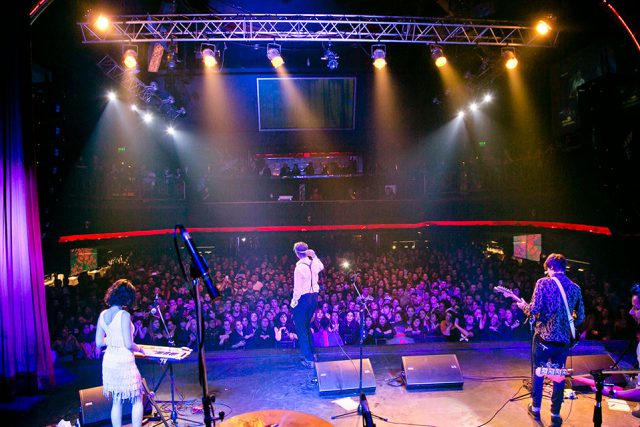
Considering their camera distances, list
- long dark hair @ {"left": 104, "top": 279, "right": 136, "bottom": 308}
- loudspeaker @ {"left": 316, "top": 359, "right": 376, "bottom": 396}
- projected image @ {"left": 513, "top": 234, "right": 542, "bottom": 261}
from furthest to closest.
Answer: projected image @ {"left": 513, "top": 234, "right": 542, "bottom": 261}
loudspeaker @ {"left": 316, "top": 359, "right": 376, "bottom": 396}
long dark hair @ {"left": 104, "top": 279, "right": 136, "bottom": 308}

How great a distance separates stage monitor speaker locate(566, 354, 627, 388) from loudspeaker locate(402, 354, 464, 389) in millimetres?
1332

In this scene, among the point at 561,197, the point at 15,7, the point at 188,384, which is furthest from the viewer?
the point at 561,197

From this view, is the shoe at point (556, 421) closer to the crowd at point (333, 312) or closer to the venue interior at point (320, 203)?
the venue interior at point (320, 203)

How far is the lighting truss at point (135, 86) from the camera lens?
28.1ft

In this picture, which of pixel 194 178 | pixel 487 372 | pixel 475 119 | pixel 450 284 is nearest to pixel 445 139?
pixel 475 119

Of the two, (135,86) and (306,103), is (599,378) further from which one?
(306,103)

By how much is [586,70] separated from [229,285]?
9881 millimetres

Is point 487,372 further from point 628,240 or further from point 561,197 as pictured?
point 561,197

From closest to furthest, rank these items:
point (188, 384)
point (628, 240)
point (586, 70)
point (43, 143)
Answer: point (188, 384), point (43, 143), point (628, 240), point (586, 70)

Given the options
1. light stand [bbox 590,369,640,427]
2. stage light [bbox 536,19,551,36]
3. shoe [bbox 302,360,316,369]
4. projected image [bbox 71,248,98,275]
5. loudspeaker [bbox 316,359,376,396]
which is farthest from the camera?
projected image [bbox 71,248,98,275]

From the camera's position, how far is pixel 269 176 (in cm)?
1329

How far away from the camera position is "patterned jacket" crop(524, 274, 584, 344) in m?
3.62

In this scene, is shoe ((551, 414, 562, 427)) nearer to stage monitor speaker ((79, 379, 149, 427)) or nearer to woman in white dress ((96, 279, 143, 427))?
woman in white dress ((96, 279, 143, 427))

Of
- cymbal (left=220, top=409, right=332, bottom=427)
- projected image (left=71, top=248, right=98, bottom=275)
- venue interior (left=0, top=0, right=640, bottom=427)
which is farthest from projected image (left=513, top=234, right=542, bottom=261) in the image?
projected image (left=71, top=248, right=98, bottom=275)
